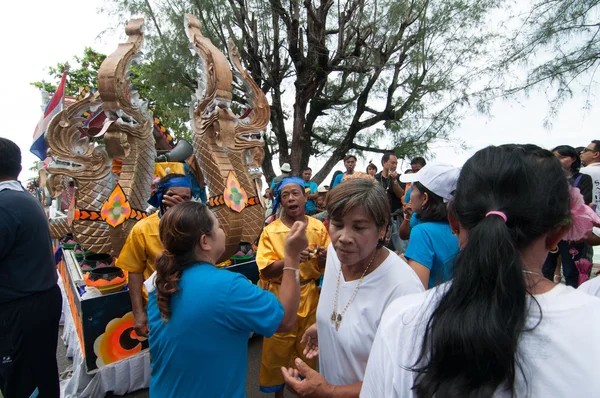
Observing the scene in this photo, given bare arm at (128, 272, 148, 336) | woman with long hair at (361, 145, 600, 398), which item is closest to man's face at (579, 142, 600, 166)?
woman with long hair at (361, 145, 600, 398)

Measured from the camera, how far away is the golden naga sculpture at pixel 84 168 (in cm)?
358

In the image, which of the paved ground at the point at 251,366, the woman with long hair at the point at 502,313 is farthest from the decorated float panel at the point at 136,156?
the woman with long hair at the point at 502,313

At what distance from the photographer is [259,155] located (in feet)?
14.6

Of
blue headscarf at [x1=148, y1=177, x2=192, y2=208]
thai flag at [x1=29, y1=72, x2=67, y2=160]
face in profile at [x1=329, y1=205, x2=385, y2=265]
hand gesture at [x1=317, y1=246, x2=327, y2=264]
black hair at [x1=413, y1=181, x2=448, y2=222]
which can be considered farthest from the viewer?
thai flag at [x1=29, y1=72, x2=67, y2=160]

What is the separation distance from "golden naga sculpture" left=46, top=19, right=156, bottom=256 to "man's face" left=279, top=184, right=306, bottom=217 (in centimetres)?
161

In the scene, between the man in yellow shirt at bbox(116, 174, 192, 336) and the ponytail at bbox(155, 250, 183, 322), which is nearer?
the ponytail at bbox(155, 250, 183, 322)

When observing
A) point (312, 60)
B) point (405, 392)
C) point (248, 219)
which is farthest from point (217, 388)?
point (312, 60)

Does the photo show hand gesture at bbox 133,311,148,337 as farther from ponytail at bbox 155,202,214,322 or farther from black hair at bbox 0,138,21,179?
ponytail at bbox 155,202,214,322

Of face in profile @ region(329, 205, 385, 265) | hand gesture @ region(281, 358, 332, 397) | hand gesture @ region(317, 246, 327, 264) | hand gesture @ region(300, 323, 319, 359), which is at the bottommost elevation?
hand gesture @ region(300, 323, 319, 359)

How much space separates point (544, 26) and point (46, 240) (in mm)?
6897

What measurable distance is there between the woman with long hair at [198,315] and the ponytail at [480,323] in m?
0.81

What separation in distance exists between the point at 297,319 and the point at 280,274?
34cm

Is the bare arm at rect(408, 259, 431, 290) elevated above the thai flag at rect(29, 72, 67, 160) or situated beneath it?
situated beneath

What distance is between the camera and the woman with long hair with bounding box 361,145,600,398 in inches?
25.1
